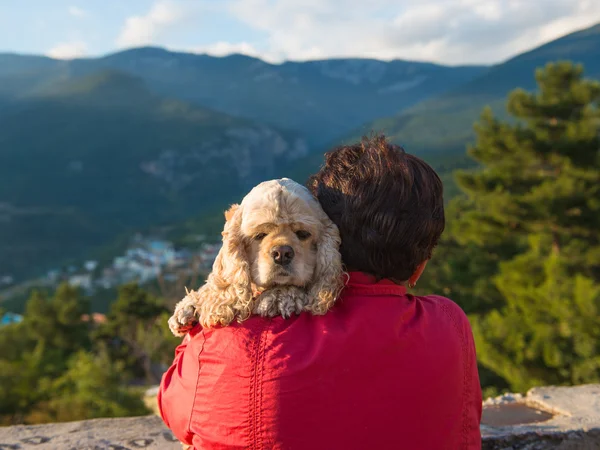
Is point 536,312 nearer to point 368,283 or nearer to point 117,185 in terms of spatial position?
point 368,283

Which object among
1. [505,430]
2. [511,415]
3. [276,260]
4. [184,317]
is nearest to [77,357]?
[511,415]

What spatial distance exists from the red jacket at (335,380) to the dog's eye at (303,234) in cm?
22

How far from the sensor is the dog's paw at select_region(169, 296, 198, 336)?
192cm

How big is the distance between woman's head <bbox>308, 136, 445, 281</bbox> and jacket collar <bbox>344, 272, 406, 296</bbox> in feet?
0.11

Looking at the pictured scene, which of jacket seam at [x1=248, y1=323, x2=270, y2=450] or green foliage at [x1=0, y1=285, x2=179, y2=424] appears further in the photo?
green foliage at [x1=0, y1=285, x2=179, y2=424]

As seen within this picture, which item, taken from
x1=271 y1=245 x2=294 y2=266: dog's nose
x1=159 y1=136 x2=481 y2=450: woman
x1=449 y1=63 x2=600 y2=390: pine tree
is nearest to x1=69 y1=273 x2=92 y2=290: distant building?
x1=449 y1=63 x2=600 y2=390: pine tree

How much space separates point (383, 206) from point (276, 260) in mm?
405

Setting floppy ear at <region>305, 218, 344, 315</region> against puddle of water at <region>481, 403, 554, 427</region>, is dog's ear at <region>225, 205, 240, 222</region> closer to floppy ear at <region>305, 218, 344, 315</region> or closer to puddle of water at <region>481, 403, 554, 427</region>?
floppy ear at <region>305, 218, 344, 315</region>

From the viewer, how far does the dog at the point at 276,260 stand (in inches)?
66.4

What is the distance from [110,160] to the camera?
110 metres

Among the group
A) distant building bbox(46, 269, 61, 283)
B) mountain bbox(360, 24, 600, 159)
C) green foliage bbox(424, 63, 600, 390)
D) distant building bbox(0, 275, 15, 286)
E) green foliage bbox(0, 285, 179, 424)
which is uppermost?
mountain bbox(360, 24, 600, 159)

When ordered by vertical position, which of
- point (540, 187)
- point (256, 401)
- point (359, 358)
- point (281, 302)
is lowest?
point (540, 187)

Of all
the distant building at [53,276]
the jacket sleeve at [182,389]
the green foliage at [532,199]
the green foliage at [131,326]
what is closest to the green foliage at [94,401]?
the green foliage at [131,326]

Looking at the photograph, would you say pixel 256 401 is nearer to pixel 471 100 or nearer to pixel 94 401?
pixel 94 401
